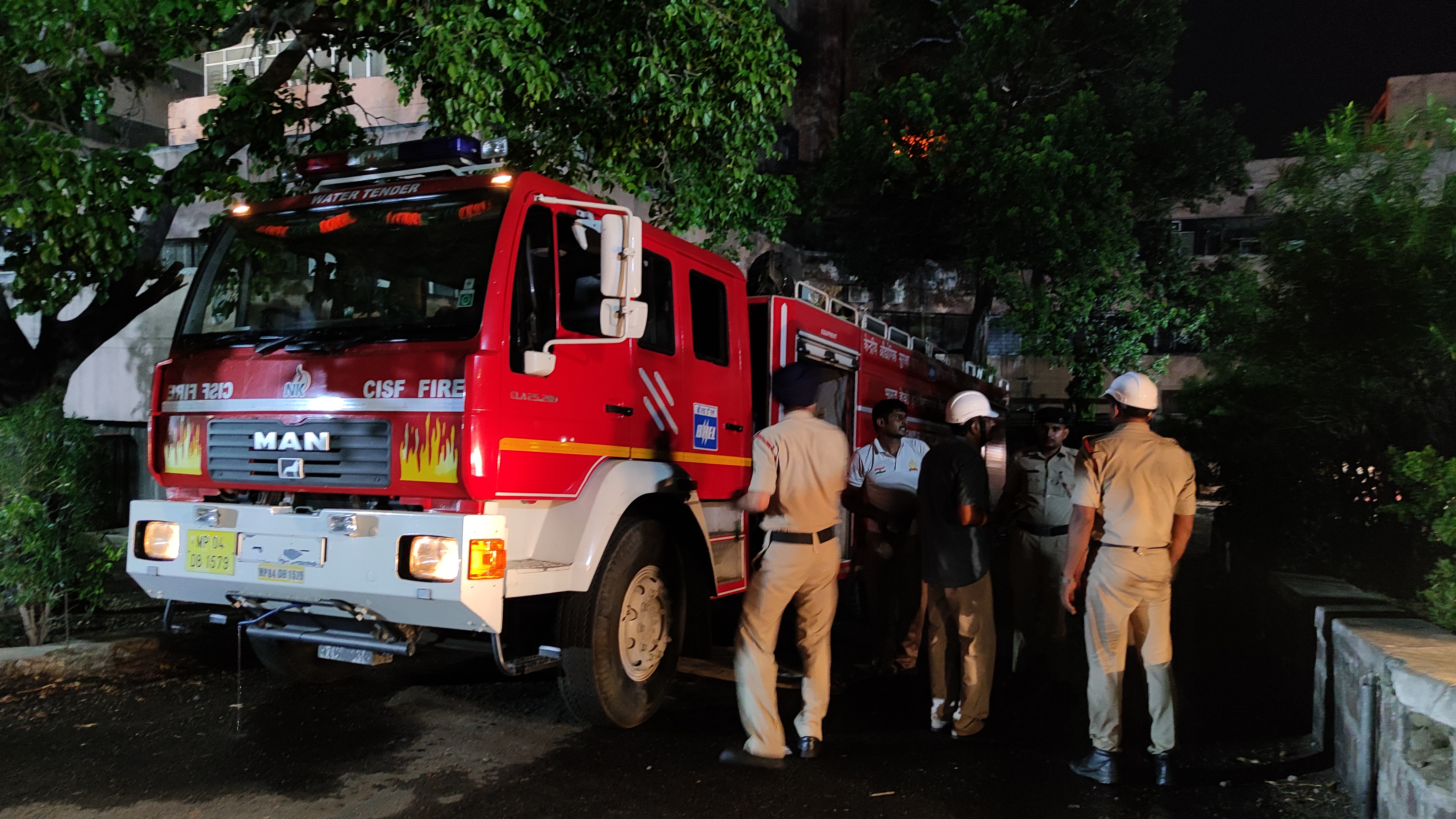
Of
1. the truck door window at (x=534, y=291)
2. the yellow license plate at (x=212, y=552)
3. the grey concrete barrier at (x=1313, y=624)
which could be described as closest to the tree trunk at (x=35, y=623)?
the yellow license plate at (x=212, y=552)

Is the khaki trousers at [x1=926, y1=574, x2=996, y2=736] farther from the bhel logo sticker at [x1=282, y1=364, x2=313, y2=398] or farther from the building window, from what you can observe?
the building window

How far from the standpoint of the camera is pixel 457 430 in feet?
13.5

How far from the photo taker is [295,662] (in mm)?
5613

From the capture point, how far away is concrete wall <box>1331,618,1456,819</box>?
3387 millimetres

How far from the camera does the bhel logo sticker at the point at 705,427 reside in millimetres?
5750

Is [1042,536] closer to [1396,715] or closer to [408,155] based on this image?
[1396,715]

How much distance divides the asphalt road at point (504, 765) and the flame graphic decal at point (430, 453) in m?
1.30

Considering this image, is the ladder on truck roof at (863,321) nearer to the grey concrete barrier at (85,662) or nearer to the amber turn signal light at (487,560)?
the amber turn signal light at (487,560)

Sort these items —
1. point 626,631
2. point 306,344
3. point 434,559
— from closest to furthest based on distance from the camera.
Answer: point 434,559 < point 306,344 < point 626,631

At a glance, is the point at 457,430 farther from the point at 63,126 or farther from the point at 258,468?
the point at 63,126

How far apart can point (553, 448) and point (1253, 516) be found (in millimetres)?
6109

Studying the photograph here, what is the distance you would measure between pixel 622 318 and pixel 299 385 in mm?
1466

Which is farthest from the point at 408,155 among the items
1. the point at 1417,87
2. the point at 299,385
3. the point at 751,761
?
the point at 1417,87

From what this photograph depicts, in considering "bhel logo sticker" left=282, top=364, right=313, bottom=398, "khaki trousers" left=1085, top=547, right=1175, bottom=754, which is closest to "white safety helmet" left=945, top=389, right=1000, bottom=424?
"khaki trousers" left=1085, top=547, right=1175, bottom=754
